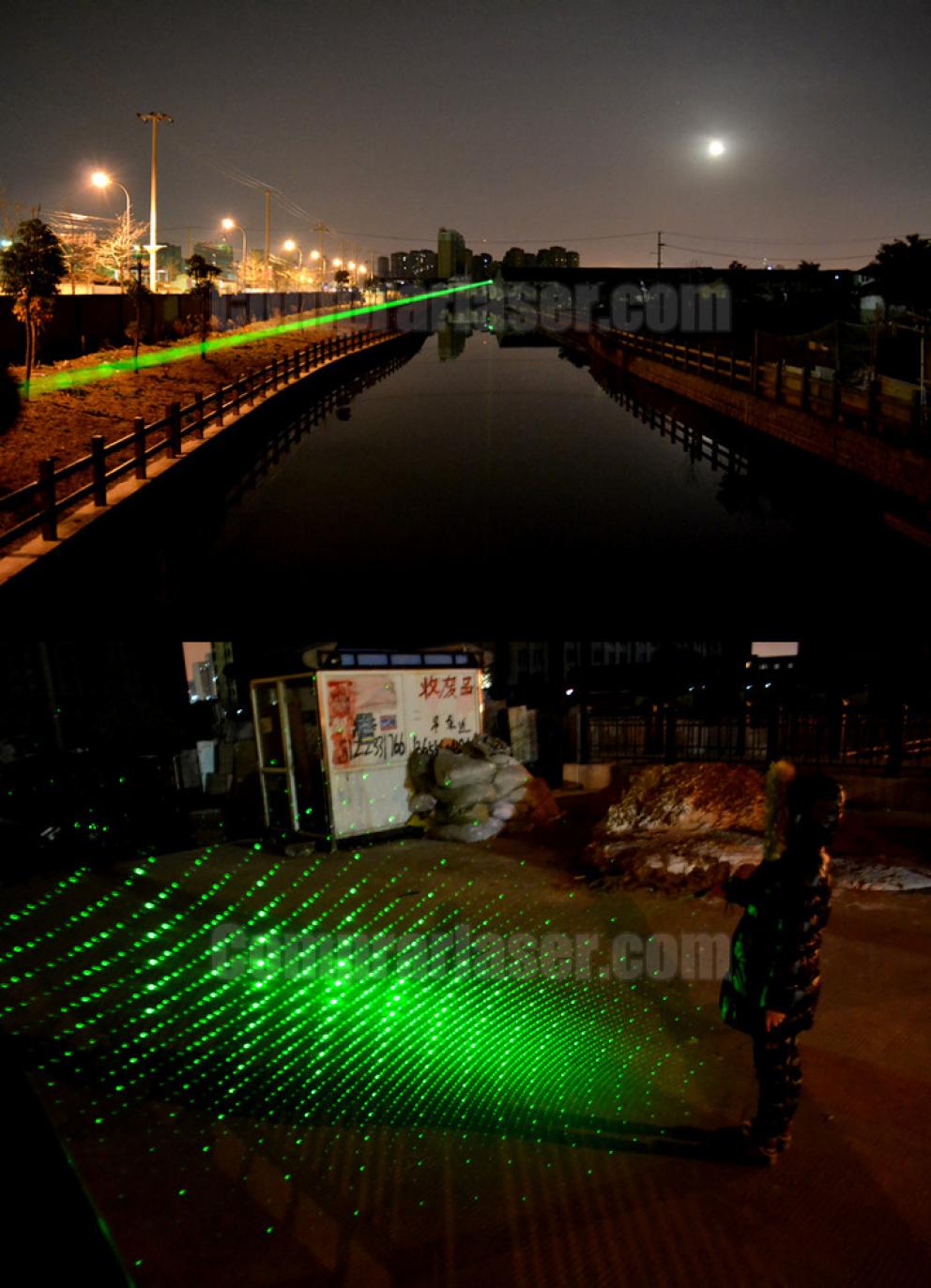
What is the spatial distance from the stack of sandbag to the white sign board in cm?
17

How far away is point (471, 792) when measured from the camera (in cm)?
828

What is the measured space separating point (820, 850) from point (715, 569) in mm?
8680

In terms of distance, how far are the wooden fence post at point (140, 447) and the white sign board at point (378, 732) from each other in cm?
756

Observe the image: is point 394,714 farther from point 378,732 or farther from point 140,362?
point 140,362

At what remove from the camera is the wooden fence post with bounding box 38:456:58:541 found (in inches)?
426

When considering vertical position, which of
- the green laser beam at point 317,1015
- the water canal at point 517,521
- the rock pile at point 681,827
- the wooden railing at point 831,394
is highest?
the wooden railing at point 831,394

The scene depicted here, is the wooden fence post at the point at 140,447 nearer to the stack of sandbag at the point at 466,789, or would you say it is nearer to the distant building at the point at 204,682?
the distant building at the point at 204,682

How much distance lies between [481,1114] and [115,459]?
13.5m

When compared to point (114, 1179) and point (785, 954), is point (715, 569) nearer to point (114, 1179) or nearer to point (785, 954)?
point (785, 954)

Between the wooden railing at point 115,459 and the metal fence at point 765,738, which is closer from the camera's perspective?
the metal fence at point 765,738

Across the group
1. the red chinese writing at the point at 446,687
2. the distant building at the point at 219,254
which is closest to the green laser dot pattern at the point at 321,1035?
the red chinese writing at the point at 446,687

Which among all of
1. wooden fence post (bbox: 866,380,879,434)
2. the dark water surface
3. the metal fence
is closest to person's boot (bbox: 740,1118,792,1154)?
the metal fence

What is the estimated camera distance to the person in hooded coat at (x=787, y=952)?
136 inches

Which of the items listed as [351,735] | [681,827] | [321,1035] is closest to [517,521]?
[351,735]
